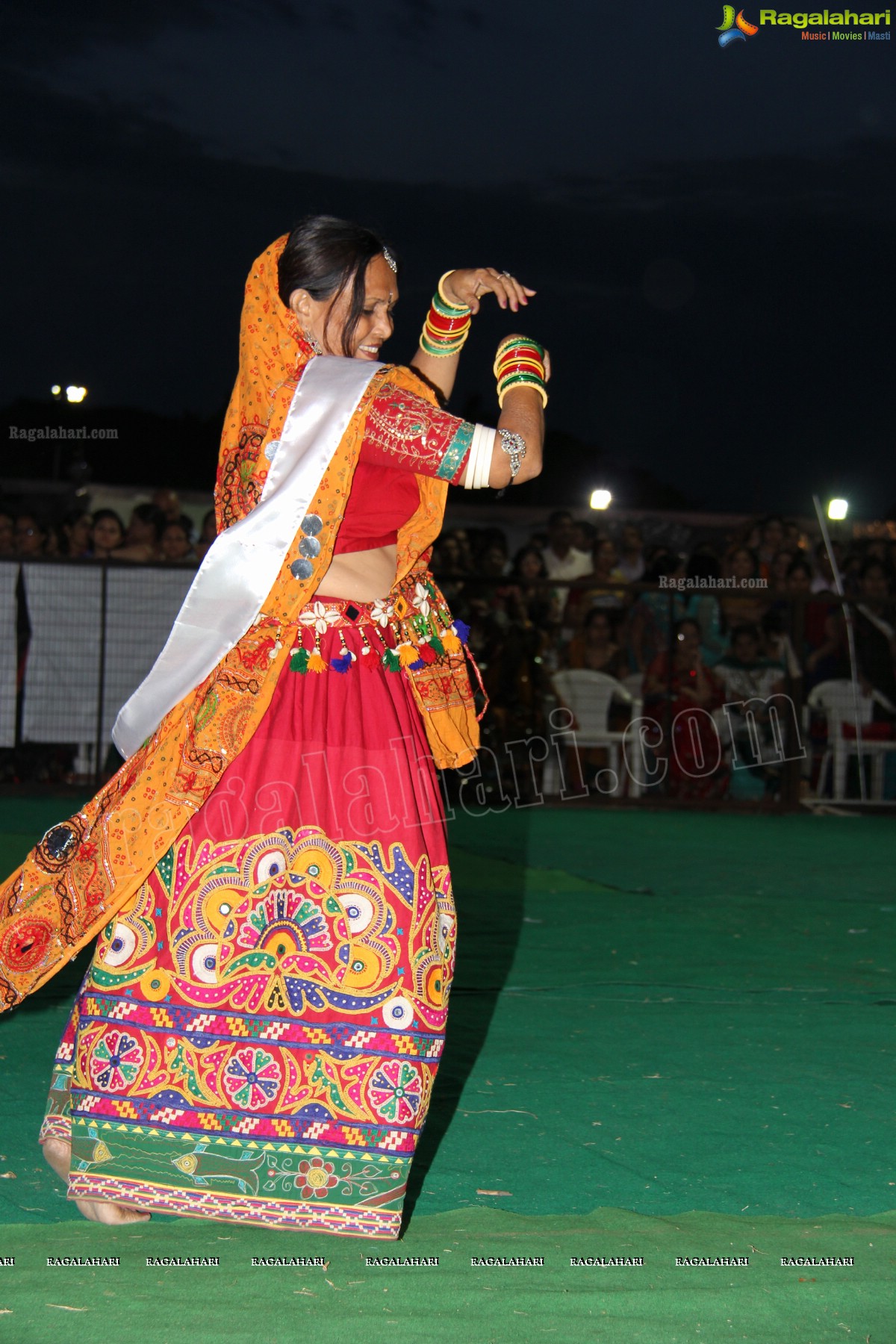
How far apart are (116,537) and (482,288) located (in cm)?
684

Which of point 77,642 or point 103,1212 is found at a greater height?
point 77,642

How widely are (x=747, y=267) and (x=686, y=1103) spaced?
26681 mm

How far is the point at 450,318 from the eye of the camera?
2.71 m

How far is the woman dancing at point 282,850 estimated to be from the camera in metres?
2.28

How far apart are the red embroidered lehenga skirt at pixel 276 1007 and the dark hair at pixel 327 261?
31.0 inches

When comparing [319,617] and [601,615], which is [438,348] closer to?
[319,617]

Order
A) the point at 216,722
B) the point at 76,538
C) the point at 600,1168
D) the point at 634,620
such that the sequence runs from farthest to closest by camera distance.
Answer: the point at 634,620
the point at 76,538
the point at 600,1168
the point at 216,722

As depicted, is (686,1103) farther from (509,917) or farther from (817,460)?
(817,460)

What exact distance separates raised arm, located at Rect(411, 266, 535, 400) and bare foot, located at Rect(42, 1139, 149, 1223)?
1556 millimetres

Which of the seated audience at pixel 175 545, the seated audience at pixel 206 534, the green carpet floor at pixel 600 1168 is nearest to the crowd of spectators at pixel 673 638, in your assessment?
the seated audience at pixel 206 534

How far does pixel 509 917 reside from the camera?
5.45 m

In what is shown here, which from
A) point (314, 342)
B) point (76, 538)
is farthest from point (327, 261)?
point (76, 538)

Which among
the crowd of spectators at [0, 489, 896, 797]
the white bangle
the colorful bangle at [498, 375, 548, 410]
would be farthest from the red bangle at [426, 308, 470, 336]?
the crowd of spectators at [0, 489, 896, 797]

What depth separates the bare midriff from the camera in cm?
248
